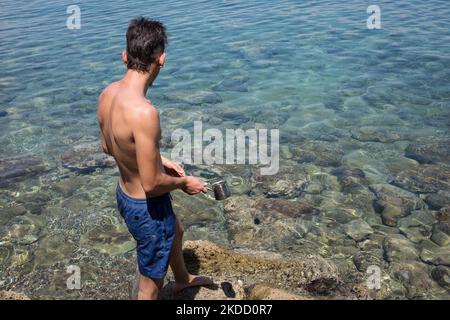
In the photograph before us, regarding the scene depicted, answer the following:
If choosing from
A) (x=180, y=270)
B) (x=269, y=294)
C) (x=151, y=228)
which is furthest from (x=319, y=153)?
(x=151, y=228)

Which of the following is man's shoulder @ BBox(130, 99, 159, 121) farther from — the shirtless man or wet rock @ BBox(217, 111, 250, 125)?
wet rock @ BBox(217, 111, 250, 125)

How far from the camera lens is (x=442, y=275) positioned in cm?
636

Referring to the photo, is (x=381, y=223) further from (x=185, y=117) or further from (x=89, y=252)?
(x=185, y=117)

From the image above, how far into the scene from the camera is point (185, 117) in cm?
1251

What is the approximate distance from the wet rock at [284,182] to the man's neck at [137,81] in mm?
5427

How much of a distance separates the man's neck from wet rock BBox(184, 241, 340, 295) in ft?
9.08

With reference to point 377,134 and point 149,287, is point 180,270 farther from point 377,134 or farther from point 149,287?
point 377,134

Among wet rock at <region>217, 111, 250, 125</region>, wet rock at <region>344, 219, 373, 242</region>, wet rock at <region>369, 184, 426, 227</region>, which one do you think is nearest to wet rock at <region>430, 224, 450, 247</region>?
wet rock at <region>369, 184, 426, 227</region>

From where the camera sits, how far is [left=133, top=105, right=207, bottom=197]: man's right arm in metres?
3.45

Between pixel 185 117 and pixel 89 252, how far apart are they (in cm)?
616

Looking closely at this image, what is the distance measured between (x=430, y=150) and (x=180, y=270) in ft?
24.9

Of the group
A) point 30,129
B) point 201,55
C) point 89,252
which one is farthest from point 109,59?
point 89,252

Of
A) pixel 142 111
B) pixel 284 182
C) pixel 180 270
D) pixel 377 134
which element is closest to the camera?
pixel 142 111
